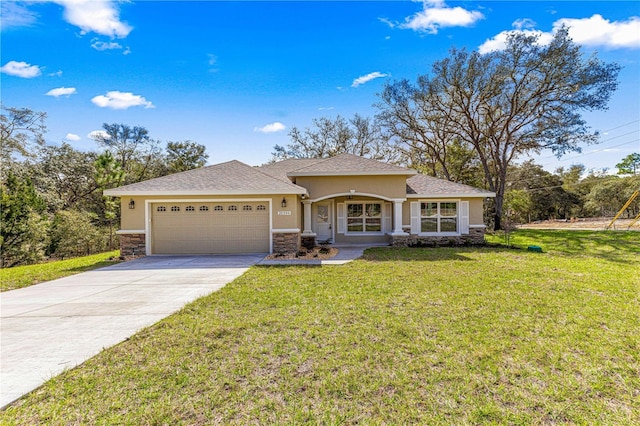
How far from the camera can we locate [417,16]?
12.1 m

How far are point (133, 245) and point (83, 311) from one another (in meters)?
7.14

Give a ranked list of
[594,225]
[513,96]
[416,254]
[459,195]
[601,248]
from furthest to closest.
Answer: [594,225], [513,96], [459,195], [601,248], [416,254]

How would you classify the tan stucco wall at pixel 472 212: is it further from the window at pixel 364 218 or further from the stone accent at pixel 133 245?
the stone accent at pixel 133 245

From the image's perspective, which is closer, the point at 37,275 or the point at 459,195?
the point at 37,275

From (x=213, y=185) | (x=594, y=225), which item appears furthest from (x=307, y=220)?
(x=594, y=225)

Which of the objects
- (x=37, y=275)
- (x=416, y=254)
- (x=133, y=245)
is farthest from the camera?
(x=133, y=245)

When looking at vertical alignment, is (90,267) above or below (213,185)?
below

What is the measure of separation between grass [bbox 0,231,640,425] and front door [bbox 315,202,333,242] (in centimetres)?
855

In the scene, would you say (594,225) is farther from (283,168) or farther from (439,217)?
(283,168)

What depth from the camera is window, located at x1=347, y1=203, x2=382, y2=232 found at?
1487 centimetres

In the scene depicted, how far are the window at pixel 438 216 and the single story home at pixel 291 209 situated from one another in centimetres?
5

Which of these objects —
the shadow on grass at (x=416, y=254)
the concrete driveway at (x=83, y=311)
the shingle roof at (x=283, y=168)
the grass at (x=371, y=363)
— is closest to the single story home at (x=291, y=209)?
the shingle roof at (x=283, y=168)

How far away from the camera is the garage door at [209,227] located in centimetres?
1178

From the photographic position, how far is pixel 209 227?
38.7 ft
